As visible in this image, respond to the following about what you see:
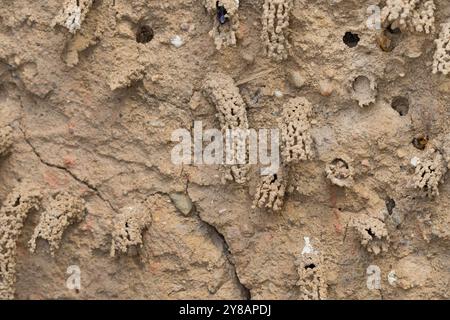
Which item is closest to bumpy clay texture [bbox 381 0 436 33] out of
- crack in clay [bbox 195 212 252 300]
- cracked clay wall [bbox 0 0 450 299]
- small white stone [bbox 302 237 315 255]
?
cracked clay wall [bbox 0 0 450 299]

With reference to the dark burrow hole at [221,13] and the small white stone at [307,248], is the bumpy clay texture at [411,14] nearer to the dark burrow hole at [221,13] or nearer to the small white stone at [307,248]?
the dark burrow hole at [221,13]

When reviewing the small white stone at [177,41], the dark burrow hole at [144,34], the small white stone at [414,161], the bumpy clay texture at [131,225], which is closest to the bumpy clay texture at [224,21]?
the small white stone at [177,41]

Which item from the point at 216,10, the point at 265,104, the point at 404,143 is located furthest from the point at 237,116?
the point at 404,143

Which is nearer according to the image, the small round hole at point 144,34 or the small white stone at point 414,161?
the small white stone at point 414,161

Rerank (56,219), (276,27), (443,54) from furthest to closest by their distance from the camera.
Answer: (56,219)
(276,27)
(443,54)

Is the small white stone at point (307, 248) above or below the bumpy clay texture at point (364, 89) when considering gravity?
below

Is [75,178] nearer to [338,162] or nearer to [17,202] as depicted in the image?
[17,202]

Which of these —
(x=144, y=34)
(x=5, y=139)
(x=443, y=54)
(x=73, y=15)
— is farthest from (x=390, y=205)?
(x=5, y=139)
